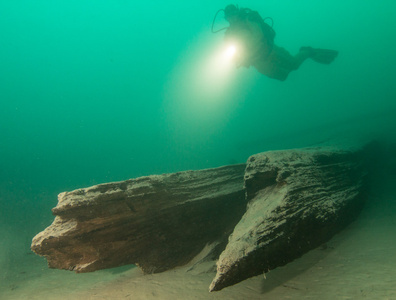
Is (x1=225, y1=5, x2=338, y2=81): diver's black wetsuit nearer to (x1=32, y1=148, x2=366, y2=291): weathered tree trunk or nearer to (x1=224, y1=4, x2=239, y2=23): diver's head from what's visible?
(x1=224, y1=4, x2=239, y2=23): diver's head

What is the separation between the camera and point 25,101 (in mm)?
94812

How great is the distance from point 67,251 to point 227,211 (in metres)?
3.66

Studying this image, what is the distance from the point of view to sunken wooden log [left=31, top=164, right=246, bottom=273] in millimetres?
3990

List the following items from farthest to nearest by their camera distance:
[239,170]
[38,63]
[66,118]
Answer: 1. [66,118]
2. [38,63]
3. [239,170]

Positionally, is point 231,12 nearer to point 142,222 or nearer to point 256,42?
point 256,42

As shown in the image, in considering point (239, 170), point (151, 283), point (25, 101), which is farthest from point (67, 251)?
point (25, 101)

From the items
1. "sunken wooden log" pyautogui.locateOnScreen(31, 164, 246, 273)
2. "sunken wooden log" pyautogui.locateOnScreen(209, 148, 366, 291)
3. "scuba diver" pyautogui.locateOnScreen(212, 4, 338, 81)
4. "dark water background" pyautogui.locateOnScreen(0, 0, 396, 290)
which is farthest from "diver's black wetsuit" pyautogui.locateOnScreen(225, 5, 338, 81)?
"dark water background" pyautogui.locateOnScreen(0, 0, 396, 290)

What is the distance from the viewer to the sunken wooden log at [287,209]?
9.33 feet

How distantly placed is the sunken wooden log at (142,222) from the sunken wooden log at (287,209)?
3.63 ft

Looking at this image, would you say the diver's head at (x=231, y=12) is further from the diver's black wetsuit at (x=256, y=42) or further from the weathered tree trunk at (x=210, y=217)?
the weathered tree trunk at (x=210, y=217)

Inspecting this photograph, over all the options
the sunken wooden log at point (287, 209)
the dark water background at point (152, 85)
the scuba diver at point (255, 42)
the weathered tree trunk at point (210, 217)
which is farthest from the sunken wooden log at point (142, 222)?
the dark water background at point (152, 85)

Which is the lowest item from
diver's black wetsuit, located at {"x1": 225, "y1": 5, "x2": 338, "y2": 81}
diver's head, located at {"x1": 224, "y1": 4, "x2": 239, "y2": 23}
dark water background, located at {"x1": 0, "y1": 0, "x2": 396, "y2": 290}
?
diver's black wetsuit, located at {"x1": 225, "y1": 5, "x2": 338, "y2": 81}

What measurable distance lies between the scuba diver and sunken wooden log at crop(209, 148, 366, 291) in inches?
303

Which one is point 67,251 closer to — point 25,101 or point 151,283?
point 151,283
